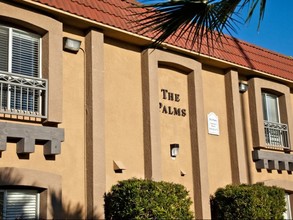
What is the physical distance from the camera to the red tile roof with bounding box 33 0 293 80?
11438mm

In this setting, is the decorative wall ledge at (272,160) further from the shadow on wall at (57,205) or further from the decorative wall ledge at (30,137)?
the decorative wall ledge at (30,137)

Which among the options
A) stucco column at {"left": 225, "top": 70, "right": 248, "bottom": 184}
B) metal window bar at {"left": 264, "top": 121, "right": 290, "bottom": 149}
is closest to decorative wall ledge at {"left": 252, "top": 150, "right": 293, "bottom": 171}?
metal window bar at {"left": 264, "top": 121, "right": 290, "bottom": 149}

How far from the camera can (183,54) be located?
1412 cm

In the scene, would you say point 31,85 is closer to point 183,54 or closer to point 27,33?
point 27,33

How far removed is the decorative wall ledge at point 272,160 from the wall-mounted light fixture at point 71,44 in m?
6.98

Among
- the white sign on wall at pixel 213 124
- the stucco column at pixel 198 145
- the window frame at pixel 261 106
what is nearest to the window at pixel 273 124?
the window frame at pixel 261 106

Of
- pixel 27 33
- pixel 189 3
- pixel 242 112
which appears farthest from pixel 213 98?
pixel 189 3

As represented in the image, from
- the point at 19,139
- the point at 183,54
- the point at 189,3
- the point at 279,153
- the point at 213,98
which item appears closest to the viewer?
the point at 189,3

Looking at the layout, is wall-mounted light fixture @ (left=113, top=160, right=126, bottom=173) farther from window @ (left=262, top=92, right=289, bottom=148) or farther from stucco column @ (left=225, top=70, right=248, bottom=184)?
window @ (left=262, top=92, right=289, bottom=148)

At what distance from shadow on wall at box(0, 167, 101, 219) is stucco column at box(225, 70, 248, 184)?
543 centimetres

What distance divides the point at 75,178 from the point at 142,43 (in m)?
4.09

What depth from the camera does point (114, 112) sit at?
1215 cm

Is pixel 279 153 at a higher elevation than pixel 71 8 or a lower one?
lower

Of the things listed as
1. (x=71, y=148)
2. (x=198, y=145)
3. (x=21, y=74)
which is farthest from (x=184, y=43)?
(x=21, y=74)
